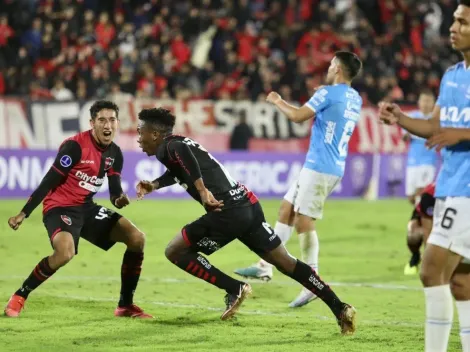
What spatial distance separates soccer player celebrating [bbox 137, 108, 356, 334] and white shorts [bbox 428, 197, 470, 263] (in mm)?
2122

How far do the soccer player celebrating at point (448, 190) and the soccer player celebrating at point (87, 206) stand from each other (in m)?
3.37

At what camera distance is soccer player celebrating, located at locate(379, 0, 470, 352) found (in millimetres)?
5938

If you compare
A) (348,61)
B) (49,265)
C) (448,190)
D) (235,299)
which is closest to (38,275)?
(49,265)

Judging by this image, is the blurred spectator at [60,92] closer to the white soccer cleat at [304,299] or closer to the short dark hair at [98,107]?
the short dark hair at [98,107]

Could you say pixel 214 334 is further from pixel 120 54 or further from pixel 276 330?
pixel 120 54

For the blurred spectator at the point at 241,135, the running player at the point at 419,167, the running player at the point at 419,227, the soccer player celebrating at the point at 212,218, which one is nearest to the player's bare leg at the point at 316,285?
the soccer player celebrating at the point at 212,218

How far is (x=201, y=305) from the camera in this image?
9516 millimetres

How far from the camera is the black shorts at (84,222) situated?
8.66 m

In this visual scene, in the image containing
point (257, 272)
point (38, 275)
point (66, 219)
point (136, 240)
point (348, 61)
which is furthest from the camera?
point (257, 272)

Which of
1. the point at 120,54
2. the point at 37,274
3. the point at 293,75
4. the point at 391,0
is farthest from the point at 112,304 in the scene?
the point at 391,0

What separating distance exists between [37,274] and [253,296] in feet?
8.42

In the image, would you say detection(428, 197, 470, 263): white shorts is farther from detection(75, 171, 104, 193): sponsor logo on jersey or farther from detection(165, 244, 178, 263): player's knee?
detection(75, 171, 104, 193): sponsor logo on jersey

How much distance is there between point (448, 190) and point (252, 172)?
16.4 metres

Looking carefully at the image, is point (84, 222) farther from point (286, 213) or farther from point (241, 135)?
point (241, 135)
